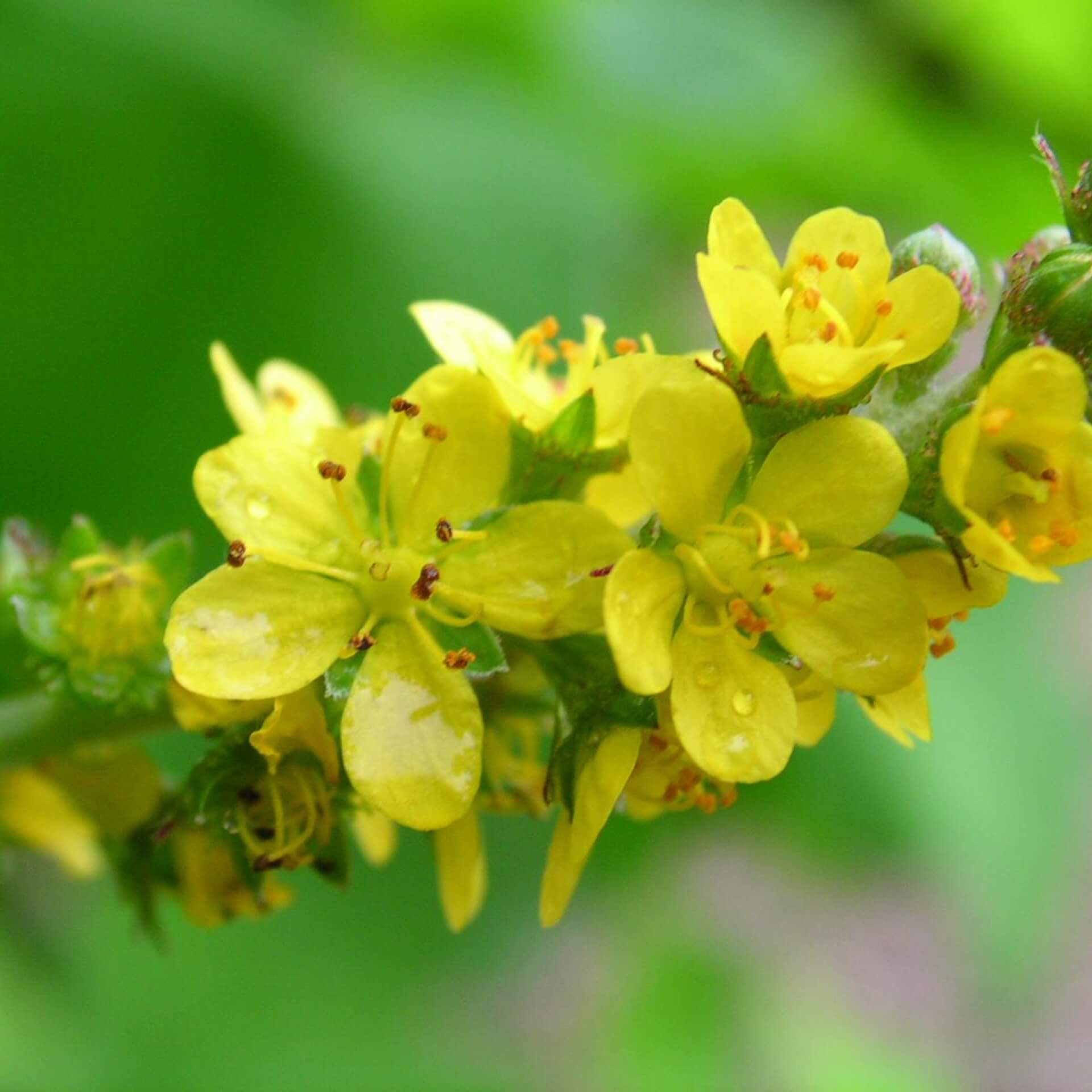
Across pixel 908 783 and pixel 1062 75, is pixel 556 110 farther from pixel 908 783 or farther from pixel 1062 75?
pixel 908 783

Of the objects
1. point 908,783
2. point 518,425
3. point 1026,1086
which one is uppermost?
point 518,425

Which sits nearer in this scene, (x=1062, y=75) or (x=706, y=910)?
(x=1062, y=75)

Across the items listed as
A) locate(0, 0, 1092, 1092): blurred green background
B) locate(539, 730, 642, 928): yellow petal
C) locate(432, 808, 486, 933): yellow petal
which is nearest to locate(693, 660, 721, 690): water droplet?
locate(539, 730, 642, 928): yellow petal

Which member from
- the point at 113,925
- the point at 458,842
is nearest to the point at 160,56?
the point at 113,925

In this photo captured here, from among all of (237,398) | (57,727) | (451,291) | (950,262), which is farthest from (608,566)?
(451,291)

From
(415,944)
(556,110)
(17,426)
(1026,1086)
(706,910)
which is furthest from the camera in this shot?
(1026,1086)

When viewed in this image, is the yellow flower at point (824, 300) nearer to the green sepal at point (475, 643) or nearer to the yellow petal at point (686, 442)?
the yellow petal at point (686, 442)

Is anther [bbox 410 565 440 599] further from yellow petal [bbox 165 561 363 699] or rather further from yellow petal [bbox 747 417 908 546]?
yellow petal [bbox 747 417 908 546]

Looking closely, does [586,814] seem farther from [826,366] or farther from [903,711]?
[826,366]
